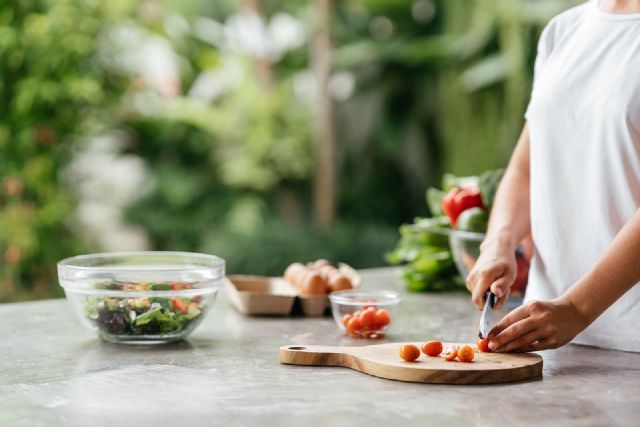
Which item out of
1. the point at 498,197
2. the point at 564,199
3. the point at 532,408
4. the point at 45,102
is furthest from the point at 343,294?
the point at 45,102

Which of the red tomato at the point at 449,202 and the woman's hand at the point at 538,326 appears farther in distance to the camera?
the red tomato at the point at 449,202

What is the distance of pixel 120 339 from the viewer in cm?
184

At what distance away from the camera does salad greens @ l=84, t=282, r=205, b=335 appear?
181 centimetres

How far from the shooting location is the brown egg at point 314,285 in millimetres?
2201

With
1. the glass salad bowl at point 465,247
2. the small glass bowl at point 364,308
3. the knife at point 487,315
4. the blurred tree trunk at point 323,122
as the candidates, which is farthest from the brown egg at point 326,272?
the blurred tree trunk at point 323,122

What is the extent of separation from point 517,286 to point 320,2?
4.44 meters

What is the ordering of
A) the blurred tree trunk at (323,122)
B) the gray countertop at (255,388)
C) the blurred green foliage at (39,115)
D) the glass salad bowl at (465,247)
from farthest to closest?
1. the blurred tree trunk at (323,122)
2. the blurred green foliage at (39,115)
3. the glass salad bowl at (465,247)
4. the gray countertop at (255,388)

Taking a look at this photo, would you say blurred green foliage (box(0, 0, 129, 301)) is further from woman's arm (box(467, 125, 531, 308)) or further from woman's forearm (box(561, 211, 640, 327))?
woman's forearm (box(561, 211, 640, 327))

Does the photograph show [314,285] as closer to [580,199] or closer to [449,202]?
[449,202]

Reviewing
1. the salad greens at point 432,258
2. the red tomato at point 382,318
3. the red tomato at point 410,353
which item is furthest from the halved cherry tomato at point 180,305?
the salad greens at point 432,258

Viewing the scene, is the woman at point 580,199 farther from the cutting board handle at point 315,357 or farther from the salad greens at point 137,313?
the salad greens at point 137,313

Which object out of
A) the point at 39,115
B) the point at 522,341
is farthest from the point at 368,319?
the point at 39,115

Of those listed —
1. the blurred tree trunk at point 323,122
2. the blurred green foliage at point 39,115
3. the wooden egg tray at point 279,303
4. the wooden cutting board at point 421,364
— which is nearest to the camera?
the wooden cutting board at point 421,364

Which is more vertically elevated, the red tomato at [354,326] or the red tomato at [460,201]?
the red tomato at [460,201]
